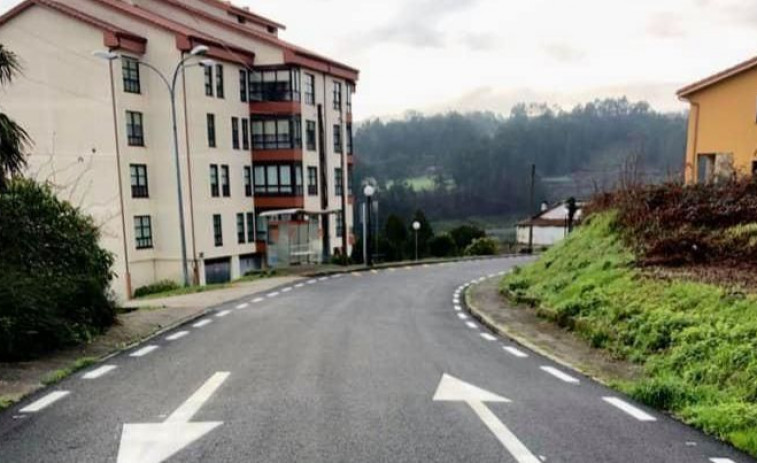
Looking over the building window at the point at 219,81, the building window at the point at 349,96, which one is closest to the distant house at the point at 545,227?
the building window at the point at 349,96

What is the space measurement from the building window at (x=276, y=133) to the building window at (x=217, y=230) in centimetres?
571

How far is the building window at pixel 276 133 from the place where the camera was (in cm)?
3621

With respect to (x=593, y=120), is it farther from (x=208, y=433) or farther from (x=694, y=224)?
(x=208, y=433)

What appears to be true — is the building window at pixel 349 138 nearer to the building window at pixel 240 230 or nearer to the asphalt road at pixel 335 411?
the building window at pixel 240 230

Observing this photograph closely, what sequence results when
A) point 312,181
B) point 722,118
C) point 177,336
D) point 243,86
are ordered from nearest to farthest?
point 177,336, point 722,118, point 243,86, point 312,181

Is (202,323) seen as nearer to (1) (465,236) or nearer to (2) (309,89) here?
(2) (309,89)

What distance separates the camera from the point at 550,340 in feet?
30.1

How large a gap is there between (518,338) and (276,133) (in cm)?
2951

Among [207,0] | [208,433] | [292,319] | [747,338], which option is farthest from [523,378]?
[207,0]

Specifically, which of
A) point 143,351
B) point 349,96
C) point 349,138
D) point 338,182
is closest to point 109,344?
point 143,351

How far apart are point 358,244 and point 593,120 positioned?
3290 inches

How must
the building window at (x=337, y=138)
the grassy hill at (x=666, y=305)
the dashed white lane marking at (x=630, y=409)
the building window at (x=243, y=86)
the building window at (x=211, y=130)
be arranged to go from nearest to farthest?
the dashed white lane marking at (x=630, y=409)
the grassy hill at (x=666, y=305)
the building window at (x=211, y=130)
the building window at (x=243, y=86)
the building window at (x=337, y=138)

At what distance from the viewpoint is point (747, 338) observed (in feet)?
20.2

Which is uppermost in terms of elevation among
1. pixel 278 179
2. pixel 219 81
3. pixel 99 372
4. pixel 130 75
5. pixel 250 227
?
pixel 219 81
